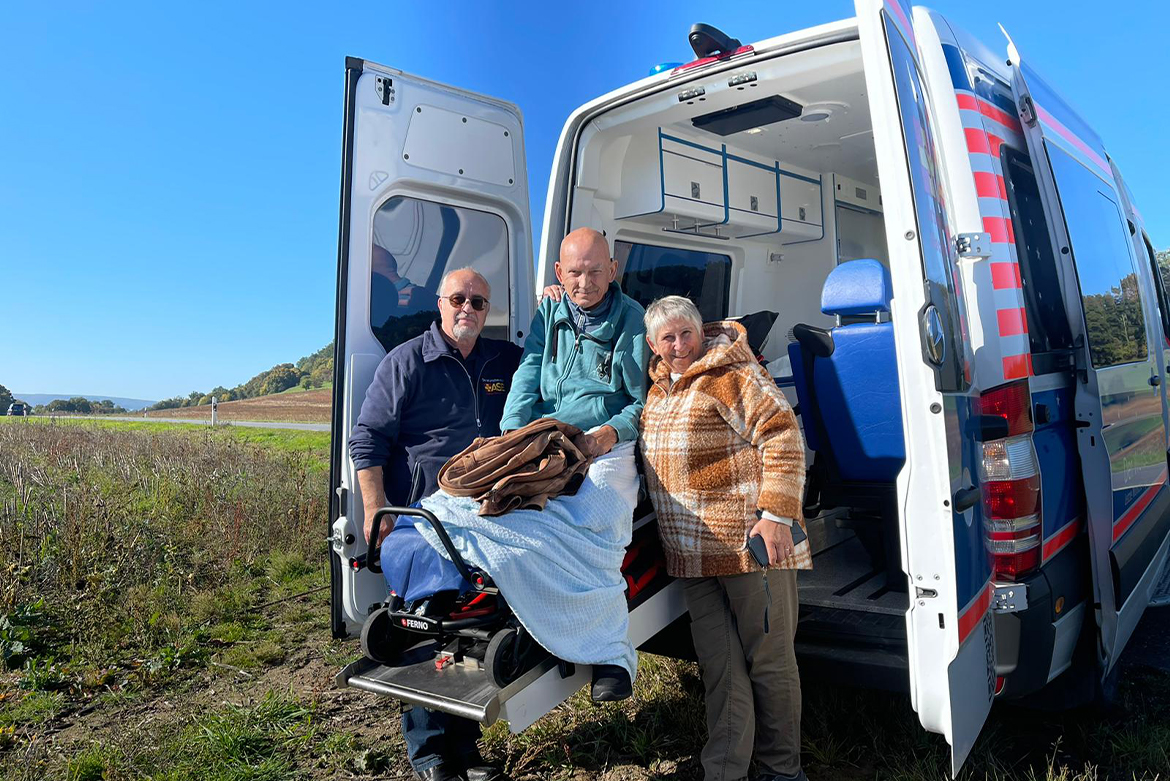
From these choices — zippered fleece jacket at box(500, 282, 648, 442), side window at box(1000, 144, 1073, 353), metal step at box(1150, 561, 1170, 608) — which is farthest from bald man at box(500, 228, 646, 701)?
metal step at box(1150, 561, 1170, 608)

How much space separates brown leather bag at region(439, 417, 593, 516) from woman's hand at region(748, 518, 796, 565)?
1.84 feet

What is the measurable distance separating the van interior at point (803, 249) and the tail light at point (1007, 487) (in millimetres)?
468

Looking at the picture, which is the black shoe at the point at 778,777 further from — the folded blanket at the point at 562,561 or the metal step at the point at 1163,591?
the metal step at the point at 1163,591

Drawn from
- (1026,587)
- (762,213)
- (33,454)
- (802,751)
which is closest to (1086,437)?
(1026,587)

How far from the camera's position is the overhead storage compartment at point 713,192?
4.59m

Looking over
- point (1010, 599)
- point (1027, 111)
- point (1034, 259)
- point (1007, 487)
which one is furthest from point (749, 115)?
point (1010, 599)

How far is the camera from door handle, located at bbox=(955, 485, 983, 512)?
2.25 m

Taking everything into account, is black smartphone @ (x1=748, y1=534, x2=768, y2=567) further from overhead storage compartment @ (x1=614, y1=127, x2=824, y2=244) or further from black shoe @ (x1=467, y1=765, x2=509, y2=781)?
overhead storage compartment @ (x1=614, y1=127, x2=824, y2=244)

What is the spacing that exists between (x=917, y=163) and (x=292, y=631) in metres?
4.07

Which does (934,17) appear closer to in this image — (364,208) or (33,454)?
(364,208)

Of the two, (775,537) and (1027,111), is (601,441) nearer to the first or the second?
(775,537)

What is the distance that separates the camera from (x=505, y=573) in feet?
7.32

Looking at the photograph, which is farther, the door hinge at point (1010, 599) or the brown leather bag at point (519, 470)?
the door hinge at point (1010, 599)

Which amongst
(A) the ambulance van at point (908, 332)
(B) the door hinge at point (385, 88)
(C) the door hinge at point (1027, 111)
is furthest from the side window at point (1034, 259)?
(B) the door hinge at point (385, 88)
